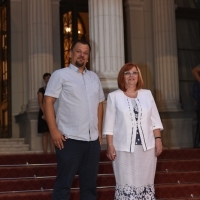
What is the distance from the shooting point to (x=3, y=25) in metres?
14.5

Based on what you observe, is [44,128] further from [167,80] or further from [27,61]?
[167,80]

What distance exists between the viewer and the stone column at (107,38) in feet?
35.5

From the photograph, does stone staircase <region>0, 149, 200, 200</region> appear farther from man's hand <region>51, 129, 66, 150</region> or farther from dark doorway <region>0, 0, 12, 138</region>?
dark doorway <region>0, 0, 12, 138</region>

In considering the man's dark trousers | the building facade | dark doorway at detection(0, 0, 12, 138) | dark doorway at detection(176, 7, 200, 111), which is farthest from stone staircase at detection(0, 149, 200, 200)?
dark doorway at detection(176, 7, 200, 111)

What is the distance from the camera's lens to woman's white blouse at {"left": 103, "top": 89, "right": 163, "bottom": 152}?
5.50 m

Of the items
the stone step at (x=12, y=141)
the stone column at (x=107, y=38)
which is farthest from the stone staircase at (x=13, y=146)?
the stone column at (x=107, y=38)

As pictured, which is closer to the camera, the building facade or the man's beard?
the man's beard

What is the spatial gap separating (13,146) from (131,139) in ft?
26.2

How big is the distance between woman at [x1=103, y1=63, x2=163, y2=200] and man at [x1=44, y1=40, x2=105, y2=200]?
0.20 meters

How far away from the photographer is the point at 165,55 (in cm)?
1449

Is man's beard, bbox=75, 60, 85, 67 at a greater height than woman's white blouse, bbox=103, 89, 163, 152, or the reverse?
man's beard, bbox=75, 60, 85, 67

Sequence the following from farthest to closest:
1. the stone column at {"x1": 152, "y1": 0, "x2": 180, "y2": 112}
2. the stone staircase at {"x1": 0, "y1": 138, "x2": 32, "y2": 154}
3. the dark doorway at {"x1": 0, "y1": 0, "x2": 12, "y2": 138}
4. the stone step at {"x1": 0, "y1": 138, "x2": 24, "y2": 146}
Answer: the stone column at {"x1": 152, "y1": 0, "x2": 180, "y2": 112} < the dark doorway at {"x1": 0, "y1": 0, "x2": 12, "y2": 138} < the stone step at {"x1": 0, "y1": 138, "x2": 24, "y2": 146} < the stone staircase at {"x1": 0, "y1": 138, "x2": 32, "y2": 154}

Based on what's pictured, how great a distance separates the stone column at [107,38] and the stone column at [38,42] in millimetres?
2658

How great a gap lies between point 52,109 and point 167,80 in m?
9.04
